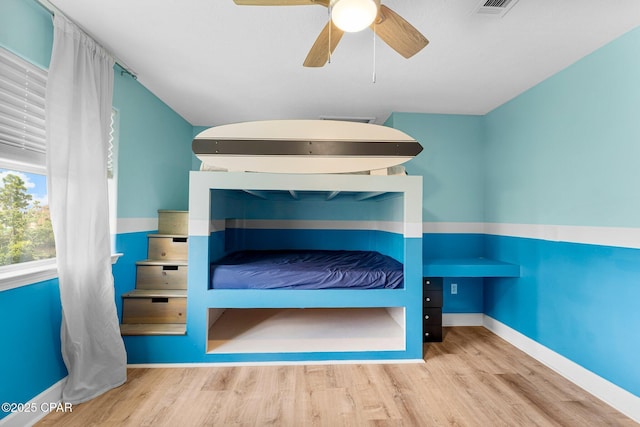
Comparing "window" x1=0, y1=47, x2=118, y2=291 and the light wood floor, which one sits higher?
"window" x1=0, y1=47, x2=118, y2=291

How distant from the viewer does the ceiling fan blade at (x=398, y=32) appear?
1.45m

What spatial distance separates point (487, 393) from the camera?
2145 mm

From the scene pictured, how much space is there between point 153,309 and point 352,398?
71.1 inches

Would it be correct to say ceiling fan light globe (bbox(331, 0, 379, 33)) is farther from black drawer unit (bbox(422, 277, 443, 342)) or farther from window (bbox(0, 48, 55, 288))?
black drawer unit (bbox(422, 277, 443, 342))

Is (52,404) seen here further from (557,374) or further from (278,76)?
(557,374)

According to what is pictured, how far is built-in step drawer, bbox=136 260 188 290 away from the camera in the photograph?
2768 mm

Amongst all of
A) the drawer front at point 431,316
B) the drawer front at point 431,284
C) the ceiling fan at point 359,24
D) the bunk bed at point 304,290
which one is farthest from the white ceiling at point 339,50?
the drawer front at point 431,316

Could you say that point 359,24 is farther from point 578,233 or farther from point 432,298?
point 432,298

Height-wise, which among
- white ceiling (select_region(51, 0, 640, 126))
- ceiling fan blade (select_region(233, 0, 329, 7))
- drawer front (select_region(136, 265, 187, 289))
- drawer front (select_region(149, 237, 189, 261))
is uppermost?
white ceiling (select_region(51, 0, 640, 126))

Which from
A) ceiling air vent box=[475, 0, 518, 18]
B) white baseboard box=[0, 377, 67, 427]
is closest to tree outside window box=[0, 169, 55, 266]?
white baseboard box=[0, 377, 67, 427]

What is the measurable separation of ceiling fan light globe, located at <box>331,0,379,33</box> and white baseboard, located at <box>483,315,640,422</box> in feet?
9.18

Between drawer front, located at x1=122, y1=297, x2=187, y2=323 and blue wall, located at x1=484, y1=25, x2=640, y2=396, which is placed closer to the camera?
blue wall, located at x1=484, y1=25, x2=640, y2=396

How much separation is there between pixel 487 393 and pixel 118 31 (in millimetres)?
3648

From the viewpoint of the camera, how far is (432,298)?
3018 mm
